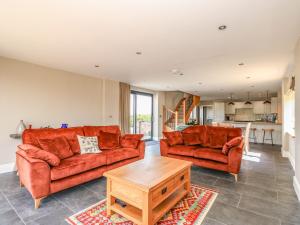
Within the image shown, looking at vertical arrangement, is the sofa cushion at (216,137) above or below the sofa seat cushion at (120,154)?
above

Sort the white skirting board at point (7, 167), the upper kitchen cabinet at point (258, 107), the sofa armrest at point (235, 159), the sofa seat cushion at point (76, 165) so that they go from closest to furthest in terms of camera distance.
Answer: the sofa seat cushion at point (76, 165)
the sofa armrest at point (235, 159)
the white skirting board at point (7, 167)
the upper kitchen cabinet at point (258, 107)

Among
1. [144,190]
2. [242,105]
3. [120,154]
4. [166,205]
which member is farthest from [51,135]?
[242,105]

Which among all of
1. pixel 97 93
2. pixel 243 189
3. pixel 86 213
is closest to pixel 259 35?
pixel 243 189

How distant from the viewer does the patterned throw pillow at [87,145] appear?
3.38 m

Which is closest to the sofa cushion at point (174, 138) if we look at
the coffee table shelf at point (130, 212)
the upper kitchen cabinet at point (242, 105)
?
the coffee table shelf at point (130, 212)

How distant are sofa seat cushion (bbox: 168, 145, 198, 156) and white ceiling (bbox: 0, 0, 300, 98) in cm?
202

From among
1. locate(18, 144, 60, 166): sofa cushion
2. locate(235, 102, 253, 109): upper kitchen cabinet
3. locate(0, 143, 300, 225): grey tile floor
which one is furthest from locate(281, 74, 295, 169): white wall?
locate(18, 144, 60, 166): sofa cushion

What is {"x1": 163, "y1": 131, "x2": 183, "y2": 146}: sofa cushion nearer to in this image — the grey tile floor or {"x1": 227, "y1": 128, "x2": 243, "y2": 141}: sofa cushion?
the grey tile floor

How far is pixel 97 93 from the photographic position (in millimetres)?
5660

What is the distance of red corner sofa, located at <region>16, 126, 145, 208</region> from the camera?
228 cm

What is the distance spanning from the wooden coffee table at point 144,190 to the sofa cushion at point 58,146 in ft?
4.27

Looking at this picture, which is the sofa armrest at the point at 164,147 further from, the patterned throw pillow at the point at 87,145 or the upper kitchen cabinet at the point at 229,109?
the upper kitchen cabinet at the point at 229,109

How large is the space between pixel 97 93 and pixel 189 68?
10.2 ft

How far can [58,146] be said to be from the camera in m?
3.03
